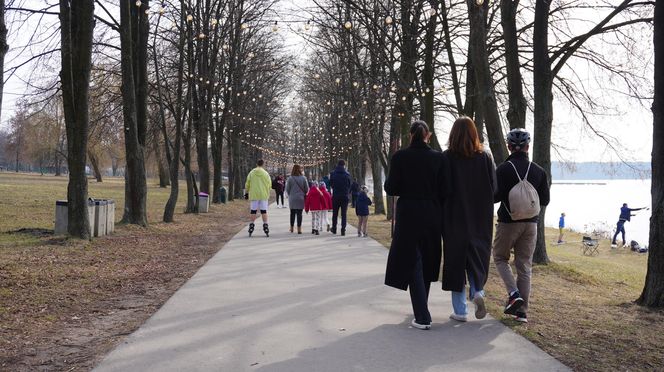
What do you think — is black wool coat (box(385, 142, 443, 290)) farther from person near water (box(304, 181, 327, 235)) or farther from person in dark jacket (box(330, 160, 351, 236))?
person near water (box(304, 181, 327, 235))

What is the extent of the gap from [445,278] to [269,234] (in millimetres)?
10139

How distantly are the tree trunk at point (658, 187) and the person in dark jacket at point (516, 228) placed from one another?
1931mm

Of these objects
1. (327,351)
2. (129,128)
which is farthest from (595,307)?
(129,128)

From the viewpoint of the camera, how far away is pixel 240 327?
18.5 feet

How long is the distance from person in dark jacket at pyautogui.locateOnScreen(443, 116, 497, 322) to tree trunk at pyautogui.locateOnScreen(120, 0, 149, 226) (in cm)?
1174

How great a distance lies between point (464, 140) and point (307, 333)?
7.48ft

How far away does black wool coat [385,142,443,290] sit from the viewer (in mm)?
5605

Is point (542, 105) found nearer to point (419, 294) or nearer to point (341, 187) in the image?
point (341, 187)

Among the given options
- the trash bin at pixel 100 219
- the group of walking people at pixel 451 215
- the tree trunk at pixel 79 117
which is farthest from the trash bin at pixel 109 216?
the group of walking people at pixel 451 215

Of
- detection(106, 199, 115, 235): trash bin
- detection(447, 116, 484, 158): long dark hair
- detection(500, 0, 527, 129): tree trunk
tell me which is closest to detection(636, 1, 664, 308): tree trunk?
detection(447, 116, 484, 158): long dark hair

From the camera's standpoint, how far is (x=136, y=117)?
16.4 meters

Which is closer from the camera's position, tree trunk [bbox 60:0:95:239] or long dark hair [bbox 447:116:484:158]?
long dark hair [bbox 447:116:484:158]

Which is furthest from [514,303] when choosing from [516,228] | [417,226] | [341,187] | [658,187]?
[341,187]

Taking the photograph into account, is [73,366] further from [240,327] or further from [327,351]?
[327,351]
